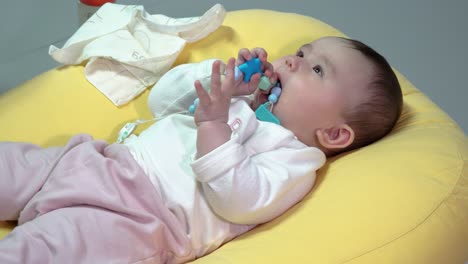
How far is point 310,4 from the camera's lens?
2.58 meters

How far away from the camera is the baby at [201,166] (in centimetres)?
101

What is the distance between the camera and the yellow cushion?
0.98 metres

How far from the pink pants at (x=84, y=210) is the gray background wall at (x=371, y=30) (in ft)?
2.86

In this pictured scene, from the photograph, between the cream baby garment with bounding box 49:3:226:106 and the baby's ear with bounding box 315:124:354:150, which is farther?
the cream baby garment with bounding box 49:3:226:106

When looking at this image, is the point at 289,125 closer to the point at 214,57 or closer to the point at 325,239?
the point at 325,239

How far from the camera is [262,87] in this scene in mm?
1187

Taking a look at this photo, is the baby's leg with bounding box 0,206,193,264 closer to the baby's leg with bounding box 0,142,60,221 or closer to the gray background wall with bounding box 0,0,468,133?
the baby's leg with bounding box 0,142,60,221

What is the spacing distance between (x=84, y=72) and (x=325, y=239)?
769 mm

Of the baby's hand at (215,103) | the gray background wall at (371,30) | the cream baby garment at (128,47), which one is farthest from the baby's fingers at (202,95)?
the gray background wall at (371,30)

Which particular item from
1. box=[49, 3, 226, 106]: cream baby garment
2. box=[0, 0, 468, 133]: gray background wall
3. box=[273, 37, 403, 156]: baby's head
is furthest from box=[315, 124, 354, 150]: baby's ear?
box=[0, 0, 468, 133]: gray background wall

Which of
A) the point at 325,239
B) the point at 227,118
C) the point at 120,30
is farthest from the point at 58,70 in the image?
the point at 325,239

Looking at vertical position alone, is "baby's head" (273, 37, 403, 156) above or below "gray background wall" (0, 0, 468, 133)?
above

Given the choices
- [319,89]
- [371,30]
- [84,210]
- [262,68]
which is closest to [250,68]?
[262,68]

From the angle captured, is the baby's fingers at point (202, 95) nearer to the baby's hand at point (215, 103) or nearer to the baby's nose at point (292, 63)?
the baby's hand at point (215, 103)
